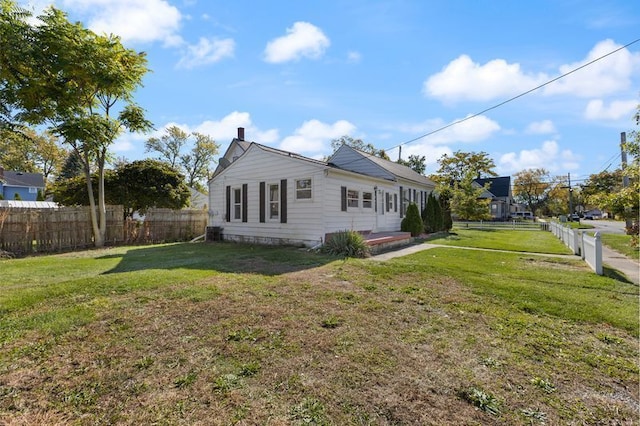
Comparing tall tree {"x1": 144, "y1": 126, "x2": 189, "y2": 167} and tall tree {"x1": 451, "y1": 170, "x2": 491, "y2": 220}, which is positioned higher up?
tall tree {"x1": 144, "y1": 126, "x2": 189, "y2": 167}

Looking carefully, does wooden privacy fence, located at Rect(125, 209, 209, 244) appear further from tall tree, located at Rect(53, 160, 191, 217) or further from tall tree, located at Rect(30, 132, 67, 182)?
→ tall tree, located at Rect(30, 132, 67, 182)

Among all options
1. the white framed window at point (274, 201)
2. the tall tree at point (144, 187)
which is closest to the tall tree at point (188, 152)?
the tall tree at point (144, 187)

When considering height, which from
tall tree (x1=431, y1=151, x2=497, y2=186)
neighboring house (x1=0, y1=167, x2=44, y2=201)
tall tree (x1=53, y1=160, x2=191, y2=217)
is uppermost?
tall tree (x1=431, y1=151, x2=497, y2=186)

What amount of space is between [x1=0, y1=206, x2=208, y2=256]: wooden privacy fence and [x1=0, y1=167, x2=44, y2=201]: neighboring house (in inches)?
1146

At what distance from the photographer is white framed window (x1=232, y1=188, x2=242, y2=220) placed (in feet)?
44.5

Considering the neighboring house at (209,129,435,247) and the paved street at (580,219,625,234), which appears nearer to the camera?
the neighboring house at (209,129,435,247)

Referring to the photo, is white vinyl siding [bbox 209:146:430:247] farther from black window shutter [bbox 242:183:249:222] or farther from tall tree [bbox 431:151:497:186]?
tall tree [bbox 431:151:497:186]

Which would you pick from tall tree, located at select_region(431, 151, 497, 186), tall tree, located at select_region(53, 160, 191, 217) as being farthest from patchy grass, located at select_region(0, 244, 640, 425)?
tall tree, located at select_region(431, 151, 497, 186)

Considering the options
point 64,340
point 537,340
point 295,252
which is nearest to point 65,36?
point 295,252

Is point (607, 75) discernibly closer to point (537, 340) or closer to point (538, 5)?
point (538, 5)

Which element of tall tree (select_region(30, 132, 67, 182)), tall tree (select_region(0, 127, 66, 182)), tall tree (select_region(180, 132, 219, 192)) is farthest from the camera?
tall tree (select_region(180, 132, 219, 192))

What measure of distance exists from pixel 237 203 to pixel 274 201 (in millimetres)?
2302

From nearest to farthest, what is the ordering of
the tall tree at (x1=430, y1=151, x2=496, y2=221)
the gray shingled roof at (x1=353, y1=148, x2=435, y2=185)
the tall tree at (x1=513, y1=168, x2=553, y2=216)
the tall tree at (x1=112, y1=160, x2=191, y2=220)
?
the gray shingled roof at (x1=353, y1=148, x2=435, y2=185), the tall tree at (x1=112, y1=160, x2=191, y2=220), the tall tree at (x1=430, y1=151, x2=496, y2=221), the tall tree at (x1=513, y1=168, x2=553, y2=216)

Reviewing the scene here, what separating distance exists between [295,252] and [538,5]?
9336 mm
